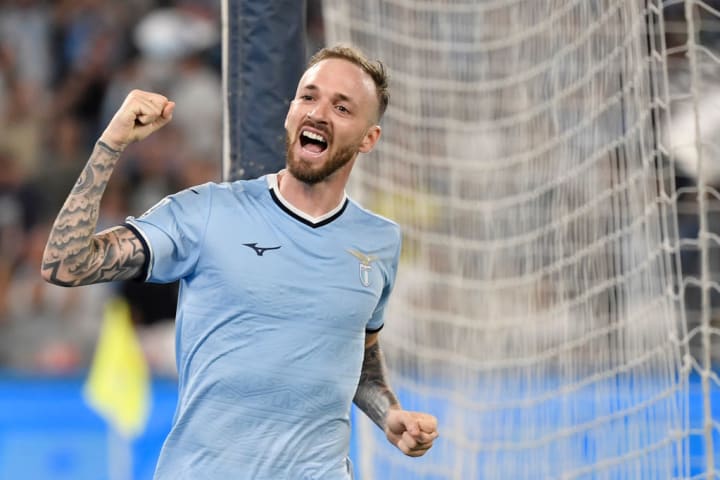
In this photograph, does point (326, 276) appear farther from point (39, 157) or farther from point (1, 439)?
point (39, 157)

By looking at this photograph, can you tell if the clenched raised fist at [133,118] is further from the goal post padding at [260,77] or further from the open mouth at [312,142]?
the goal post padding at [260,77]

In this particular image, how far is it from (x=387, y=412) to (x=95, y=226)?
898mm

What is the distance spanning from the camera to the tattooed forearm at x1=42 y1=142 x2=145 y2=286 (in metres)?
2.80

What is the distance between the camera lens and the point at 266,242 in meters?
3.08

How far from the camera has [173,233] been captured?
2994 millimetres

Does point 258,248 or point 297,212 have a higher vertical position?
point 297,212

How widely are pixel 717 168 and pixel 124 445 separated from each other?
12.6 ft

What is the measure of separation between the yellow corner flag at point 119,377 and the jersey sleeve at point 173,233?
3.50 m

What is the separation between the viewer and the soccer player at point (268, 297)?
3.00m

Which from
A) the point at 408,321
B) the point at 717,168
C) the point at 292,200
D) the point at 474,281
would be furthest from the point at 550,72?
the point at 717,168

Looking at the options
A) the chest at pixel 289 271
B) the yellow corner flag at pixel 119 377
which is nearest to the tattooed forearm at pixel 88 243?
the chest at pixel 289 271

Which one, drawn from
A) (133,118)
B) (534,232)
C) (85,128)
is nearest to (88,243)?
(133,118)

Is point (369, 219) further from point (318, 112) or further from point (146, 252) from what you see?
point (146, 252)

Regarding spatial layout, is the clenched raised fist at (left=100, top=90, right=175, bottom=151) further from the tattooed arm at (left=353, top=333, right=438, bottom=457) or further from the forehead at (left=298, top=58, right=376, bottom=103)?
the tattooed arm at (left=353, top=333, right=438, bottom=457)
